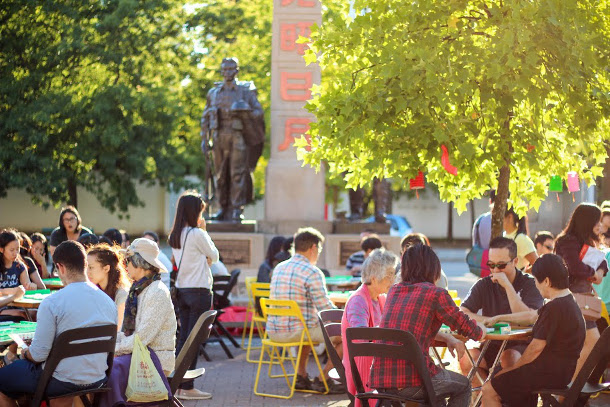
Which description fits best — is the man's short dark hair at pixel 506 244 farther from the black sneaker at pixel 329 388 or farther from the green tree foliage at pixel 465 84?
the black sneaker at pixel 329 388

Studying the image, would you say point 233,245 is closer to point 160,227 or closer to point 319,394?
point 319,394

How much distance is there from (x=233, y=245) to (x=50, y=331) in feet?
33.5

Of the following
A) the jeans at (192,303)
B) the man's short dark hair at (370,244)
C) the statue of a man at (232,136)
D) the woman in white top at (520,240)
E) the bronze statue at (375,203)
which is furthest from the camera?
the bronze statue at (375,203)

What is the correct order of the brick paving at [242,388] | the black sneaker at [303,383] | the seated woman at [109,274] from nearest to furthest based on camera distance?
the seated woman at [109,274] → the brick paving at [242,388] → the black sneaker at [303,383]

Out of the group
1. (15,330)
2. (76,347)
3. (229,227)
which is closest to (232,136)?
(229,227)

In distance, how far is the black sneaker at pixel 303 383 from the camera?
10016 mm

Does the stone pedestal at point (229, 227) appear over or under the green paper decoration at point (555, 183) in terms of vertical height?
under

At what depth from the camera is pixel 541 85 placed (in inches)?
343

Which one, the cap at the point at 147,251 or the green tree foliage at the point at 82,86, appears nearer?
the cap at the point at 147,251

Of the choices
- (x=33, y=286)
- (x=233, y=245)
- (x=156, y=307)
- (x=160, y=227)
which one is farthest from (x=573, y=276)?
(x=160, y=227)

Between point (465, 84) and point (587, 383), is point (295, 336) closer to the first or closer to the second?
point (465, 84)

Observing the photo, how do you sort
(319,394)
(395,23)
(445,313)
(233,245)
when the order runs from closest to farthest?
1. (445,313)
2. (395,23)
3. (319,394)
4. (233,245)

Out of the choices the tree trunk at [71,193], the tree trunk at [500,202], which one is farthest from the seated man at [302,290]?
the tree trunk at [71,193]

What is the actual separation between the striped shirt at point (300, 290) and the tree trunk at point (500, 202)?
1600 millimetres
